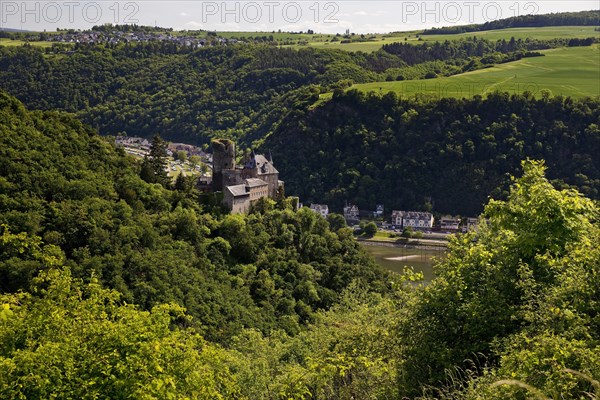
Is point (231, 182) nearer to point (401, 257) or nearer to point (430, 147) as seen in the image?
point (401, 257)

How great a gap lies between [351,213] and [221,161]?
50.6 metres

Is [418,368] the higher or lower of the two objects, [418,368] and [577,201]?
the lower

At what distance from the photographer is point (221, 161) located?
44.9m

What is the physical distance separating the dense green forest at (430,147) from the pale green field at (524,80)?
4.79 m

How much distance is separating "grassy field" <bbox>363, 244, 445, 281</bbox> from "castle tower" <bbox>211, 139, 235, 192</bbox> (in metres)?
25.5

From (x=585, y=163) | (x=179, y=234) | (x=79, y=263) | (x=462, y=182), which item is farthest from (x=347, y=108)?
(x=79, y=263)

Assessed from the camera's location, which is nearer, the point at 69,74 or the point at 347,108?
the point at 347,108

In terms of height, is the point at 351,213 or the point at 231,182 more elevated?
the point at 231,182

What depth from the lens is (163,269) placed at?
106 ft

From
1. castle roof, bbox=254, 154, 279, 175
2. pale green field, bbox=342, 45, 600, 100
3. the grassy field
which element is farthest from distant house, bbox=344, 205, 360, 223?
castle roof, bbox=254, 154, 279, 175

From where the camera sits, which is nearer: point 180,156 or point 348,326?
point 348,326

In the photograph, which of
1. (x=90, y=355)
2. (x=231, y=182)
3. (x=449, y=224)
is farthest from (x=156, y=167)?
(x=449, y=224)

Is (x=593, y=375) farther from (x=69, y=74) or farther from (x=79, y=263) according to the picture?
(x=69, y=74)

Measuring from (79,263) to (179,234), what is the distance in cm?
799
